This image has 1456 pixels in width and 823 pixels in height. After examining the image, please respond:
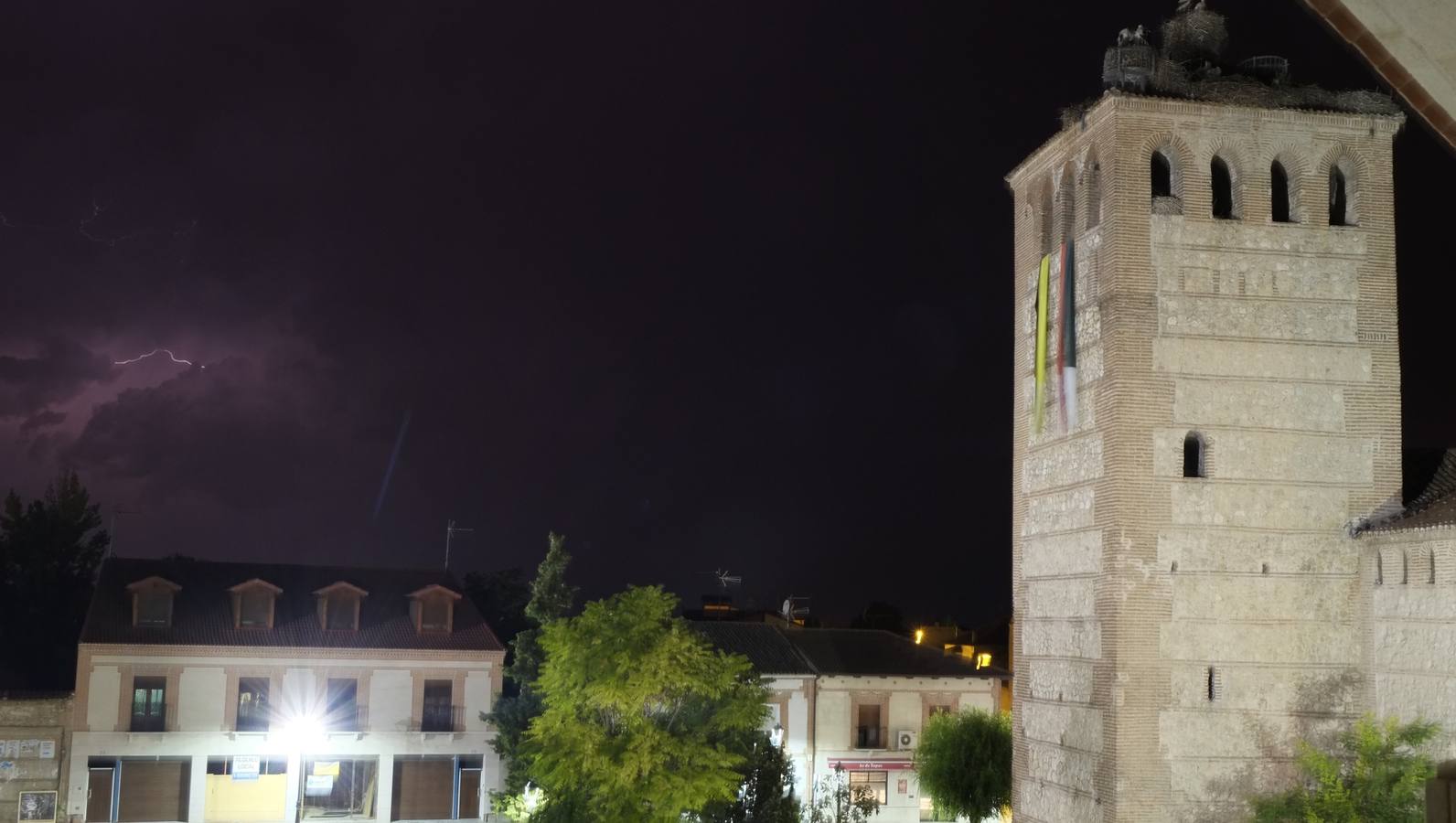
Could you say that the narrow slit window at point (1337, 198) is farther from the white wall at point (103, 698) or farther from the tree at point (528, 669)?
the white wall at point (103, 698)

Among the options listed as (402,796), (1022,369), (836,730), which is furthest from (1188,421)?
→ (402,796)

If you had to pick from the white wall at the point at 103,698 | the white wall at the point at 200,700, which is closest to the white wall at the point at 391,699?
the white wall at the point at 200,700

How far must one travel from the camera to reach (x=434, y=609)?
43.0 m

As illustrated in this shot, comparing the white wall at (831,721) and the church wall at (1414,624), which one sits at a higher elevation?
the church wall at (1414,624)

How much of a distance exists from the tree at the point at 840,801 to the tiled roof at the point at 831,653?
3107 millimetres

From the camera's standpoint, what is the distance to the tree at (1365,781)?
→ 22.9m

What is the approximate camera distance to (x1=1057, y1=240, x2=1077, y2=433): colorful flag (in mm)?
27078

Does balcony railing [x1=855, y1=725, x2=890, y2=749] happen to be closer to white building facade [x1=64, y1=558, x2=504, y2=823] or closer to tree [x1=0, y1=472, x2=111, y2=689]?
white building facade [x1=64, y1=558, x2=504, y2=823]

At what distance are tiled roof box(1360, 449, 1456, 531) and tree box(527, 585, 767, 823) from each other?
40.2 ft

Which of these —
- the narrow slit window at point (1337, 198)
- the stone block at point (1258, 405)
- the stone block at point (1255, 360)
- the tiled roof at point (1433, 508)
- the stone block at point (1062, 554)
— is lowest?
the stone block at point (1062, 554)

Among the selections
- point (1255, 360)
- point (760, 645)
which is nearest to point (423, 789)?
point (760, 645)

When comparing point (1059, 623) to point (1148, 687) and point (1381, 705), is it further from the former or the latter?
point (1381, 705)

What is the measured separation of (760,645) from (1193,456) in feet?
70.9

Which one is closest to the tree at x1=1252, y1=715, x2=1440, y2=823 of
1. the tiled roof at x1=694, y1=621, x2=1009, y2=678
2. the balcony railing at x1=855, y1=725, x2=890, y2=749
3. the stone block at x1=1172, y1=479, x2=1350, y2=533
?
the stone block at x1=1172, y1=479, x2=1350, y2=533
